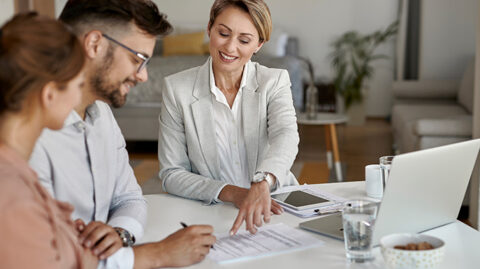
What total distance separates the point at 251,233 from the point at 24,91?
0.66 metres

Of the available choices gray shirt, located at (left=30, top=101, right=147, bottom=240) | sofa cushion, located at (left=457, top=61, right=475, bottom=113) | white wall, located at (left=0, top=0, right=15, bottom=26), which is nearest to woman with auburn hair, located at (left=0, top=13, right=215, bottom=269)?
gray shirt, located at (left=30, top=101, right=147, bottom=240)

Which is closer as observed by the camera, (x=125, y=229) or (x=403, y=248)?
(x=403, y=248)

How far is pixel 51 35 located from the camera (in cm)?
77

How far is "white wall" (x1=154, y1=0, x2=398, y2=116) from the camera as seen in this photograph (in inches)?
264

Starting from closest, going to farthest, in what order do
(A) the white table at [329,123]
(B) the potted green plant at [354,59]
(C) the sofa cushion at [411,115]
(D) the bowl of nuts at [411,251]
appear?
(D) the bowl of nuts at [411,251], (C) the sofa cushion at [411,115], (A) the white table at [329,123], (B) the potted green plant at [354,59]

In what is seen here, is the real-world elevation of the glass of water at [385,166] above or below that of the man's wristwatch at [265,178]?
above

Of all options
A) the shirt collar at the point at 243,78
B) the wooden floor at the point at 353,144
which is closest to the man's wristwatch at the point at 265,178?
the shirt collar at the point at 243,78

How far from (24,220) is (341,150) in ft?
15.3

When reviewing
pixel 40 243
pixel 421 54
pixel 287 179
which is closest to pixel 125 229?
pixel 40 243

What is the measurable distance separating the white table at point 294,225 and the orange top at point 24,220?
376 millimetres

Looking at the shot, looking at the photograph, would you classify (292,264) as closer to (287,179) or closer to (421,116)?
(287,179)

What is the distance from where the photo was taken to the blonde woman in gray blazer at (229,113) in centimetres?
176

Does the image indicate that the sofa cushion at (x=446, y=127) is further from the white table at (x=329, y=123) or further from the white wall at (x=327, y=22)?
the white wall at (x=327, y=22)

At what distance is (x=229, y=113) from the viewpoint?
6.12 feet
